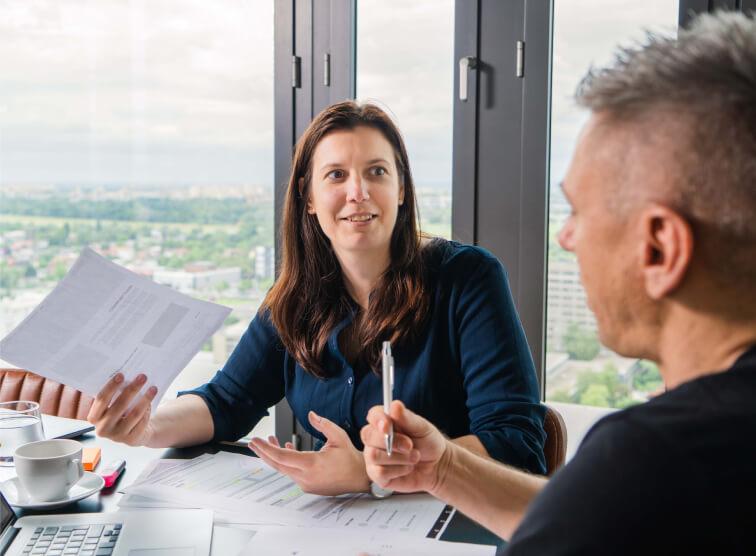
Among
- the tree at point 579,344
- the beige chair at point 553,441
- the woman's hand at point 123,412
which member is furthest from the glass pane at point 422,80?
the woman's hand at point 123,412

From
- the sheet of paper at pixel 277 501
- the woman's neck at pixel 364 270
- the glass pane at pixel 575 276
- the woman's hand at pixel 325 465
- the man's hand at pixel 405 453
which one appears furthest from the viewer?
the glass pane at pixel 575 276

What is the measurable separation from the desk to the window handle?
1.41 m

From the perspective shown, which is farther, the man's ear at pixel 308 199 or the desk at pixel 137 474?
the man's ear at pixel 308 199

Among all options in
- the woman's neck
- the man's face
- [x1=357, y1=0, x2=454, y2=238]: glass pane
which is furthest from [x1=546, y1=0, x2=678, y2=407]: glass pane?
the man's face

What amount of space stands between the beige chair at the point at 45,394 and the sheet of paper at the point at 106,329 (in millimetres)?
870

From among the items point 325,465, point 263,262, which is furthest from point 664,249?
point 263,262

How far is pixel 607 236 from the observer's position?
2.36 ft

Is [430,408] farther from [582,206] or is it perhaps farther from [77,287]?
[582,206]

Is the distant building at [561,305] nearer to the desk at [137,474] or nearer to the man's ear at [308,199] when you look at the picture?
the man's ear at [308,199]

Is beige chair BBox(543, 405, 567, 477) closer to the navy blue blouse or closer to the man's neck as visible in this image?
the navy blue blouse

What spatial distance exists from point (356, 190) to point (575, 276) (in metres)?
0.81

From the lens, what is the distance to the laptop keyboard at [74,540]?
107 cm

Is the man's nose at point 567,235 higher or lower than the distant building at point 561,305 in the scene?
higher

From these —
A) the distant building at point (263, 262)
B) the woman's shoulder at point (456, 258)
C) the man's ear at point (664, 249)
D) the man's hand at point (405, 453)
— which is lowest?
the man's hand at point (405, 453)
